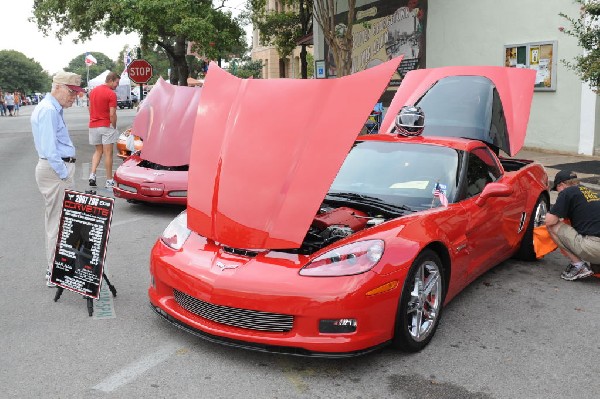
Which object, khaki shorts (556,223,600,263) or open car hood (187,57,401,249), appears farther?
khaki shorts (556,223,600,263)

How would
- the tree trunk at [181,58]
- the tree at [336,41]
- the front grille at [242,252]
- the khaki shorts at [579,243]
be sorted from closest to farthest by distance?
1. the front grille at [242,252]
2. the khaki shorts at [579,243]
3. the tree at [336,41]
4. the tree trunk at [181,58]

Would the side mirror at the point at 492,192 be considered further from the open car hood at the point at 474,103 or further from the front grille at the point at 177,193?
the front grille at the point at 177,193

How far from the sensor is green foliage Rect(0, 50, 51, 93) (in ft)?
435

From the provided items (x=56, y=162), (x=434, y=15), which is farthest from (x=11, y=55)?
(x=56, y=162)

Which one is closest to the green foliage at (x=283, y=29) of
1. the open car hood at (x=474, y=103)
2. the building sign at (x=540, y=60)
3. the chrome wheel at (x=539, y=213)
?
the building sign at (x=540, y=60)

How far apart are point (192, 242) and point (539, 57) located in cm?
1323

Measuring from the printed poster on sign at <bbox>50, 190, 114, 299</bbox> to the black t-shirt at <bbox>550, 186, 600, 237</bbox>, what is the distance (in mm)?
3855

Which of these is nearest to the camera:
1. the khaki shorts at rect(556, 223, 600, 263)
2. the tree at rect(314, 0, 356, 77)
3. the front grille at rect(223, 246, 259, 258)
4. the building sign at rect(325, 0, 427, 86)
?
the front grille at rect(223, 246, 259, 258)

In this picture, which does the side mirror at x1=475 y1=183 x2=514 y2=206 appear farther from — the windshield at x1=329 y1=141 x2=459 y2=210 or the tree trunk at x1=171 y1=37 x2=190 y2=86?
the tree trunk at x1=171 y1=37 x2=190 y2=86

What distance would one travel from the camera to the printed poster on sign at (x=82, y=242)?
461cm

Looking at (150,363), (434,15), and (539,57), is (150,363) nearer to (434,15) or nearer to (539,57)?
(539,57)

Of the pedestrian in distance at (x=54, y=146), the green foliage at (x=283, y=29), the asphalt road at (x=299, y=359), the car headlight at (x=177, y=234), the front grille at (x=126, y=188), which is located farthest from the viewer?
the green foliage at (x=283, y=29)

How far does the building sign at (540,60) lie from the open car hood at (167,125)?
907cm

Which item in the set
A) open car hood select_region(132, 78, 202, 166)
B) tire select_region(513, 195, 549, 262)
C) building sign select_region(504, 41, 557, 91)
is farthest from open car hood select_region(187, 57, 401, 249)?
building sign select_region(504, 41, 557, 91)
